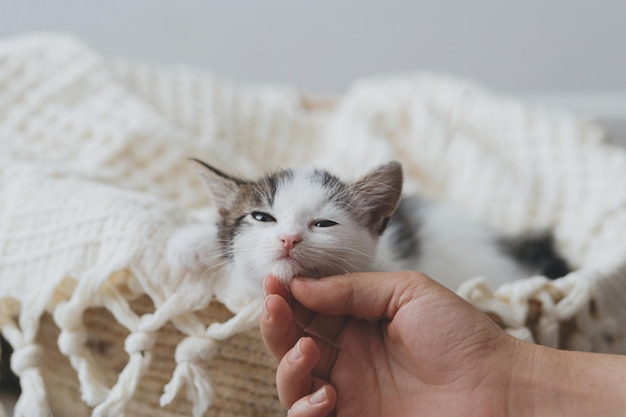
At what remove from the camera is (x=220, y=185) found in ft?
2.99

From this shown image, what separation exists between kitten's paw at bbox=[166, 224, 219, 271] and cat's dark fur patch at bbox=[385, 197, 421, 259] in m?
0.29

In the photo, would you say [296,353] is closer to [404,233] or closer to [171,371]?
[171,371]

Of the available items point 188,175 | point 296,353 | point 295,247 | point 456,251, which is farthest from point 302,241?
point 188,175

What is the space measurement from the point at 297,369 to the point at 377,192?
0.27 meters

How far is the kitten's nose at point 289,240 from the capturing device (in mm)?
739

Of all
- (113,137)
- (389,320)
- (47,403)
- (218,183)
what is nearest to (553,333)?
(389,320)

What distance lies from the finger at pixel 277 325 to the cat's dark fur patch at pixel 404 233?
33 centimetres

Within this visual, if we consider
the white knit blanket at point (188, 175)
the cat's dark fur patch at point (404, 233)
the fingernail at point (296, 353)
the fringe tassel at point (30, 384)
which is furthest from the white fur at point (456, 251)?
the fringe tassel at point (30, 384)

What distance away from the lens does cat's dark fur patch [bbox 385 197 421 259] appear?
106 centimetres

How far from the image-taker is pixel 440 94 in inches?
71.4

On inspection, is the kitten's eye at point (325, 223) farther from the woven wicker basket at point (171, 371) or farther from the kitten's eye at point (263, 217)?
the woven wicker basket at point (171, 371)

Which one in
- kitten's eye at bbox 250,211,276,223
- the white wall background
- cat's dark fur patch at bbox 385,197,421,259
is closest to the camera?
kitten's eye at bbox 250,211,276,223

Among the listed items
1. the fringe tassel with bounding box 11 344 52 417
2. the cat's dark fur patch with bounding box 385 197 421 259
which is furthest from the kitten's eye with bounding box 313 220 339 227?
the fringe tassel with bounding box 11 344 52 417

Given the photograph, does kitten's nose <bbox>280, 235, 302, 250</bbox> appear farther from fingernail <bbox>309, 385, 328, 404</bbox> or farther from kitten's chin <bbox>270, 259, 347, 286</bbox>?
fingernail <bbox>309, 385, 328, 404</bbox>
